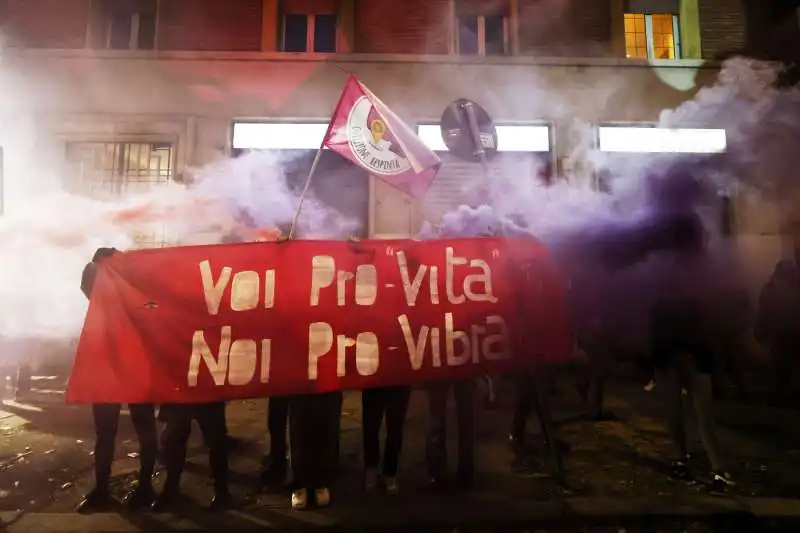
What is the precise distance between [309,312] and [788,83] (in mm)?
10749

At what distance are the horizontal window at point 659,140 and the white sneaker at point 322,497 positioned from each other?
345 inches

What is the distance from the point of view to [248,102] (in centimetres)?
1015

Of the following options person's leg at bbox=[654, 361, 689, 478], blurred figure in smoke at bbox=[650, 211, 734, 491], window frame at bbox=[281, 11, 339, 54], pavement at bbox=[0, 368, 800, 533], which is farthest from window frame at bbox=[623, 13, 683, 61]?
person's leg at bbox=[654, 361, 689, 478]

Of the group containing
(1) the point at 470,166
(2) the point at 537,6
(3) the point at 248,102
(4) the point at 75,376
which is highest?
(2) the point at 537,6

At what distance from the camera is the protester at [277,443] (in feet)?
14.5

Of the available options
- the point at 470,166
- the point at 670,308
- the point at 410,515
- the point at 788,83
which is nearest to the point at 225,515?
the point at 410,515

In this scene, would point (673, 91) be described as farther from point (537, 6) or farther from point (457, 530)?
point (457, 530)

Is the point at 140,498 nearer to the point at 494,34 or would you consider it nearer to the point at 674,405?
the point at 674,405

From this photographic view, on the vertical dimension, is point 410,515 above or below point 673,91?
below

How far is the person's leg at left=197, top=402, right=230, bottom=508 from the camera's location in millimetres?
3973

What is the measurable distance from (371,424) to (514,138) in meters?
7.65

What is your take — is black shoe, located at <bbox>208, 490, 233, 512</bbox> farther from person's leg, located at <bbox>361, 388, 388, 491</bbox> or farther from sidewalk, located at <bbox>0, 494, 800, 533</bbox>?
person's leg, located at <bbox>361, 388, 388, 491</bbox>

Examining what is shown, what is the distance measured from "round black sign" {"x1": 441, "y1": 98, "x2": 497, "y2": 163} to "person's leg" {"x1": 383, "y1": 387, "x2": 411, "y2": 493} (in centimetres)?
516

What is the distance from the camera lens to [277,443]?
4531 millimetres
